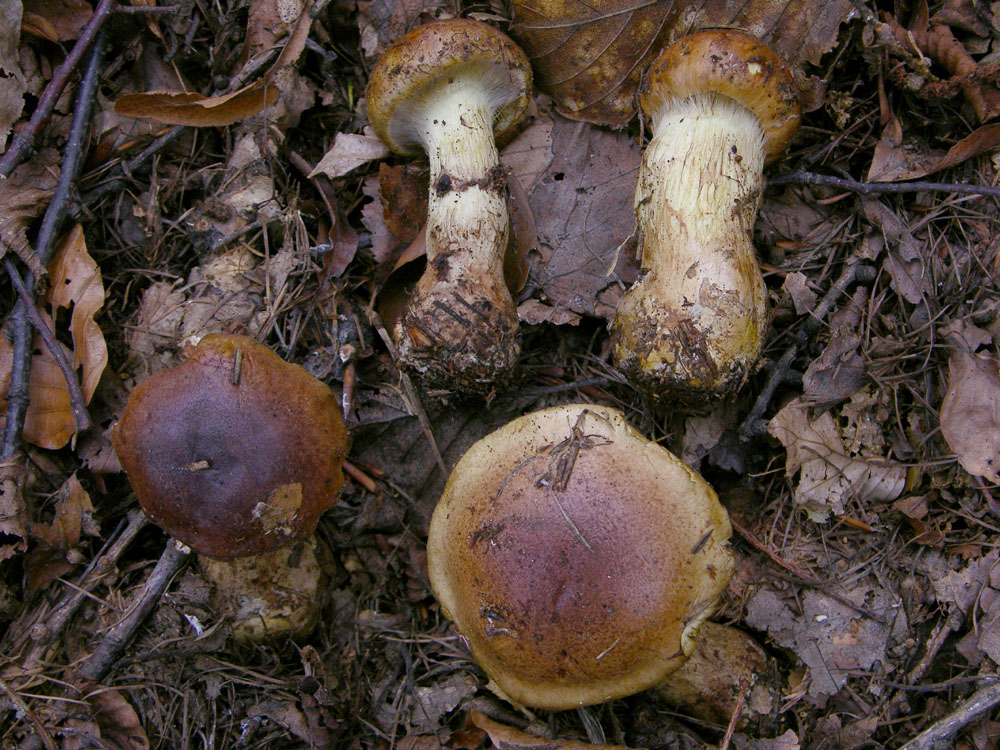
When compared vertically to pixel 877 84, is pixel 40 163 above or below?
below

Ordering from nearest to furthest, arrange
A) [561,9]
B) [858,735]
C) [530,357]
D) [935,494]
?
[858,735] < [935,494] < [561,9] < [530,357]

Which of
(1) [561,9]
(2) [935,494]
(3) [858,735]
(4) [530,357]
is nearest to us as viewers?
(3) [858,735]

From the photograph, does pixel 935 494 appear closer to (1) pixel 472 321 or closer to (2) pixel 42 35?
(1) pixel 472 321

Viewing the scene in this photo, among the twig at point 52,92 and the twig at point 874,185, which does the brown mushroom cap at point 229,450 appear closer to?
the twig at point 52,92

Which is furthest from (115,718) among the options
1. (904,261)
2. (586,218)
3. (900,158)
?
(900,158)

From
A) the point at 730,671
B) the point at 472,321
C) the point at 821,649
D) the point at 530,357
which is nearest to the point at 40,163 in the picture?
the point at 472,321

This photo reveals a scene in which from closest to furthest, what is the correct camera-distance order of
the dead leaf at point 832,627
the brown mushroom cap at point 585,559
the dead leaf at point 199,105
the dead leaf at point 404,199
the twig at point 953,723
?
the brown mushroom cap at point 585,559 < the twig at point 953,723 < the dead leaf at point 832,627 < the dead leaf at point 199,105 < the dead leaf at point 404,199

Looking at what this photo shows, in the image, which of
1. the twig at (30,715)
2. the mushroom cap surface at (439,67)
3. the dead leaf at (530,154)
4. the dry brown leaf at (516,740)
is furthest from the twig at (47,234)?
the dry brown leaf at (516,740)
